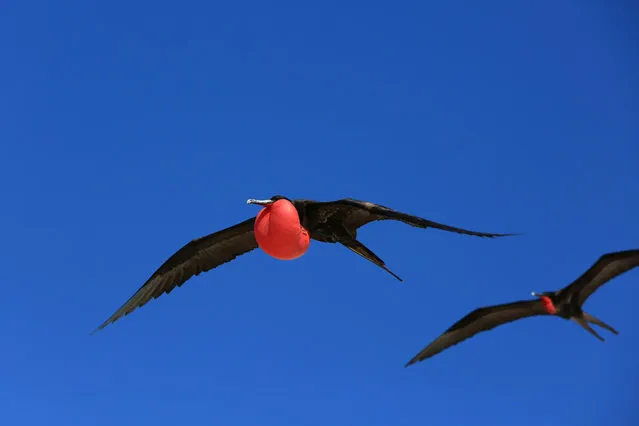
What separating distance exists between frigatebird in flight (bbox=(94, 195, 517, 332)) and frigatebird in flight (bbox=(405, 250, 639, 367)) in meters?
2.94

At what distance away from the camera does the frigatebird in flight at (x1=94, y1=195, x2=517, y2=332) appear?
7.44 m

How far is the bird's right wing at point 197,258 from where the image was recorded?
10.0 m

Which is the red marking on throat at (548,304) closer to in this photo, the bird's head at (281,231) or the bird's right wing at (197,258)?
the bird's right wing at (197,258)

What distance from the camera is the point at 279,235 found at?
24.3 ft

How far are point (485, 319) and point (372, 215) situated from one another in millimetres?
4426

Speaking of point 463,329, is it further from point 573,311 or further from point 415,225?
point 415,225

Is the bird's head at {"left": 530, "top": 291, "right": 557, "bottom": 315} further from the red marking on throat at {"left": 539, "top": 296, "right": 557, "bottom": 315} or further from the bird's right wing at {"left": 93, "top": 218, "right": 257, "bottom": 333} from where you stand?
the bird's right wing at {"left": 93, "top": 218, "right": 257, "bottom": 333}

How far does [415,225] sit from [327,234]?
168 centimetres

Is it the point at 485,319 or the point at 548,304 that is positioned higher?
the point at 485,319

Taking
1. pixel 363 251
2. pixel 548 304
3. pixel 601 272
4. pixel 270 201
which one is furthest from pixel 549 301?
pixel 270 201

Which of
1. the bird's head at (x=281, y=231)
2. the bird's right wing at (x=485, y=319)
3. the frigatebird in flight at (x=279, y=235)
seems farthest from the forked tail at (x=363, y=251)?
the bird's right wing at (x=485, y=319)

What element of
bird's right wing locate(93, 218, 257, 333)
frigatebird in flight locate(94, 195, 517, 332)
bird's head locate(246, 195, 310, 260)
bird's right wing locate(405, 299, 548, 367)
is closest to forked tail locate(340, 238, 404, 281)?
frigatebird in flight locate(94, 195, 517, 332)

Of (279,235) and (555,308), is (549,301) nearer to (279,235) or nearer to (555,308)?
(555,308)

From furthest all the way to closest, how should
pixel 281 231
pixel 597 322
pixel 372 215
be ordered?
pixel 597 322 < pixel 372 215 < pixel 281 231
